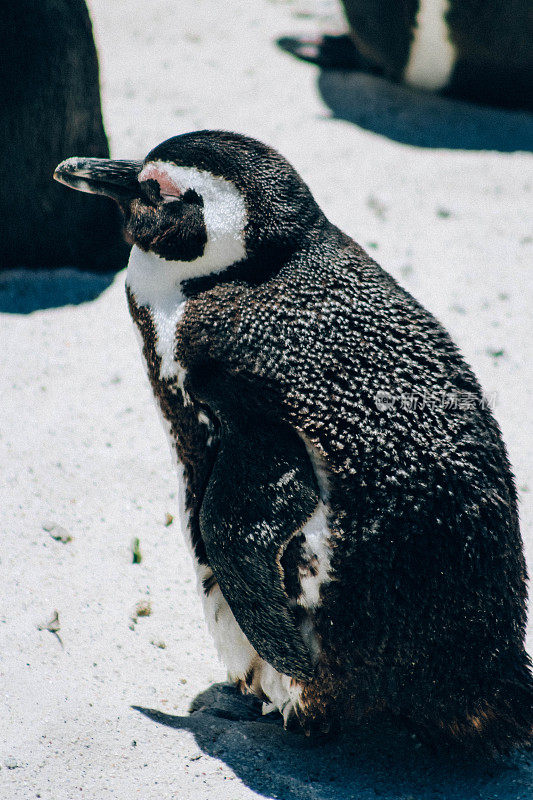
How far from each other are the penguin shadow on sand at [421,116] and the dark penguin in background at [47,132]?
5.93 feet

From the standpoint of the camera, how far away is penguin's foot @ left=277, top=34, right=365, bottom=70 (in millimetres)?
5168

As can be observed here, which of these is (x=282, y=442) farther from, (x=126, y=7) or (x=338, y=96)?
(x=126, y=7)

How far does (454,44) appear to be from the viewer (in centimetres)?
449

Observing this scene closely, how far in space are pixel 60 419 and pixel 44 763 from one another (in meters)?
1.36

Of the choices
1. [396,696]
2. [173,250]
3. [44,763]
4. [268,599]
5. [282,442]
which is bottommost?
[44,763]

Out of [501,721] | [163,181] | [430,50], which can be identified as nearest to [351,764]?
[501,721]

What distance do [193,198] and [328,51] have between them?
12.7ft

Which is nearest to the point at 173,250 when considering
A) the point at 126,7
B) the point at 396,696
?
the point at 396,696

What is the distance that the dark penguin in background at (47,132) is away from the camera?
3.23 metres

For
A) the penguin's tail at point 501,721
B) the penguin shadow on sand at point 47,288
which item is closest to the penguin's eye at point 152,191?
the penguin's tail at point 501,721

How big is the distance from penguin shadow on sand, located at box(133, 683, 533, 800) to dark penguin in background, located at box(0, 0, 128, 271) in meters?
2.28

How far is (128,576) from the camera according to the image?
7.28 feet

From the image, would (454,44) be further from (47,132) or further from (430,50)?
(47,132)

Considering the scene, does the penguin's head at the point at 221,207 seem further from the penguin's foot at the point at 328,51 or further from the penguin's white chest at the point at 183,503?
the penguin's foot at the point at 328,51
